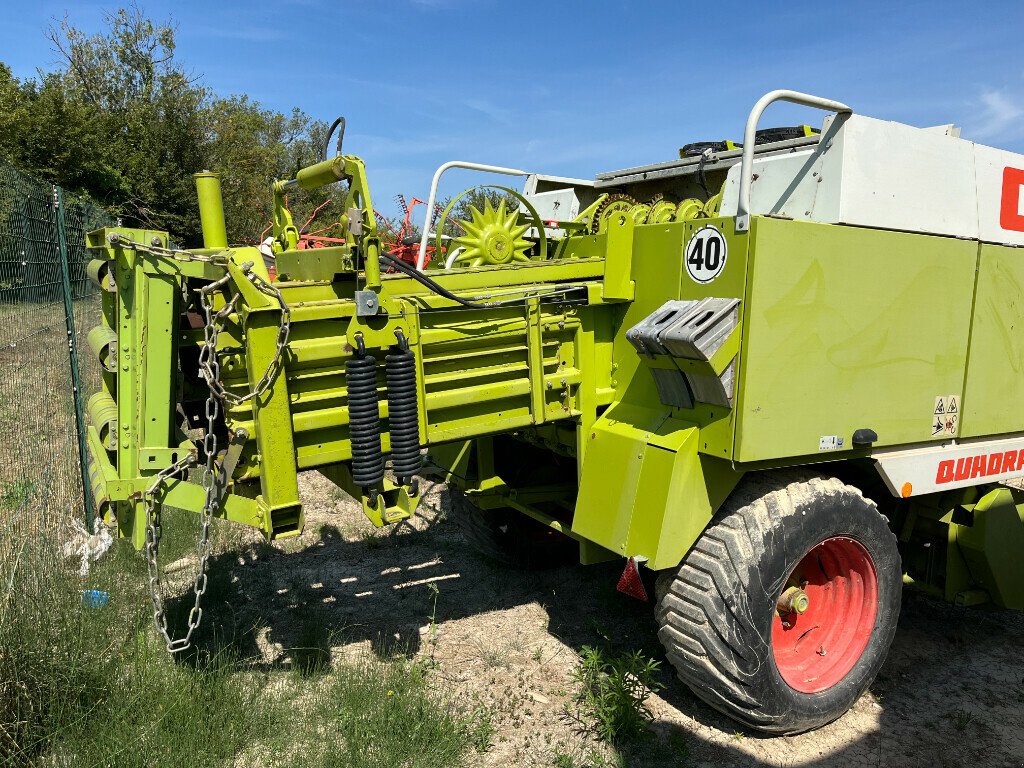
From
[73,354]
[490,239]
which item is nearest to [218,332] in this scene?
[490,239]

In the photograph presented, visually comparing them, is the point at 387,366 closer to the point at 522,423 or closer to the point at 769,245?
the point at 522,423

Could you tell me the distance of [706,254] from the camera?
3.12 meters

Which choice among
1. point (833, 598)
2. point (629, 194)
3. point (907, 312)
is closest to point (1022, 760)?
point (833, 598)

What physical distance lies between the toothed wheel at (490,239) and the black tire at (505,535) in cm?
156

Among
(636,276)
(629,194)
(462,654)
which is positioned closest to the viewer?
(636,276)

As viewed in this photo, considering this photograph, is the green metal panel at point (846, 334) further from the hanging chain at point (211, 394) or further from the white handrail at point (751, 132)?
the hanging chain at point (211, 394)

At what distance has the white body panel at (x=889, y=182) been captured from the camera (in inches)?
125

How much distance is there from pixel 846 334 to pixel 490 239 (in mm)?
2008

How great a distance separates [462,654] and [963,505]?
281 centimetres

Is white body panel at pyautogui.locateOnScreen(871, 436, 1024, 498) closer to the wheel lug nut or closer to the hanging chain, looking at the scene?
the wheel lug nut

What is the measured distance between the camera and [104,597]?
405 centimetres

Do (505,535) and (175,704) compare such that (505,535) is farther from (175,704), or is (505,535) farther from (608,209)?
(175,704)

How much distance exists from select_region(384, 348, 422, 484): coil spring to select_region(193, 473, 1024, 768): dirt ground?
130 cm

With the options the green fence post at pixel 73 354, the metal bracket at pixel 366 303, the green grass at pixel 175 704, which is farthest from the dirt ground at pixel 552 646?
the metal bracket at pixel 366 303
